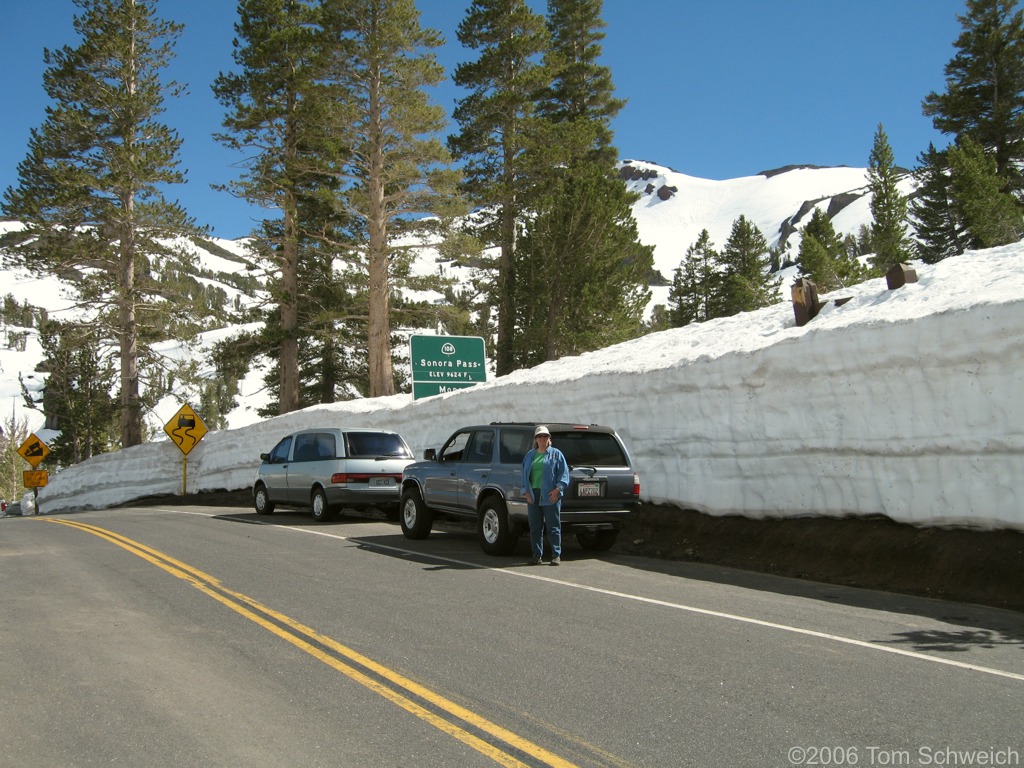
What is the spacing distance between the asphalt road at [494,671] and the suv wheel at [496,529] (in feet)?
4.04

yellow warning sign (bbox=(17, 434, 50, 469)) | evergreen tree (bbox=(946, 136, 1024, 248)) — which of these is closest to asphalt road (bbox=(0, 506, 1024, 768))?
evergreen tree (bbox=(946, 136, 1024, 248))

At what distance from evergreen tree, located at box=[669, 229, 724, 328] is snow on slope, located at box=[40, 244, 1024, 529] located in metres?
46.1

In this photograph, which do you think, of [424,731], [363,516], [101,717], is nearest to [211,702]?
[101,717]

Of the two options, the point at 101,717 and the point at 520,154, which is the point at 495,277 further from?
the point at 101,717

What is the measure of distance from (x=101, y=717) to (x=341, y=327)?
99.2 feet

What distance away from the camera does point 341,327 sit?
34.0 m

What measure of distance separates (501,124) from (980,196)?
22566 mm

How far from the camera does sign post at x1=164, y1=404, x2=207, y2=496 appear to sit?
91.1 ft

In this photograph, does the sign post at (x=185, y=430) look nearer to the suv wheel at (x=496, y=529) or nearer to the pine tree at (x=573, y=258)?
the pine tree at (x=573, y=258)

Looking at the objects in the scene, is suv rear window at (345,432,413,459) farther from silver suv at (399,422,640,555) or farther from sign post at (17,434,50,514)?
sign post at (17,434,50,514)

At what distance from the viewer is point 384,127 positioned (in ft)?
86.4

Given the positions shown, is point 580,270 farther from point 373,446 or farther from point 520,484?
point 520,484

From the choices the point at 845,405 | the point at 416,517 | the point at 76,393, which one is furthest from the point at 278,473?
the point at 76,393

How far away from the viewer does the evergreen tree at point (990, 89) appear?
42.8m
